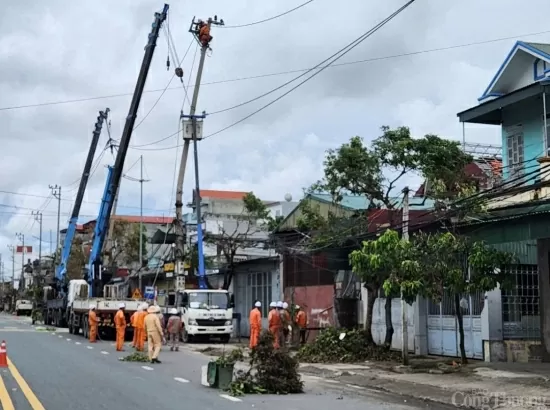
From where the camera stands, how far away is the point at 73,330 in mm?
36281

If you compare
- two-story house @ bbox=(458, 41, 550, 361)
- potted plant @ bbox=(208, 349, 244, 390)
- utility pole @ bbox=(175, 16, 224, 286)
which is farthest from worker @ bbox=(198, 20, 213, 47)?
potted plant @ bbox=(208, 349, 244, 390)

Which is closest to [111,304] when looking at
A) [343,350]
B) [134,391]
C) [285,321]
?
[285,321]

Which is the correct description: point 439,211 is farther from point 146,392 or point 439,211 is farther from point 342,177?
point 146,392

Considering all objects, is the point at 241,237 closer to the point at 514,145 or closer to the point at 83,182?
the point at 83,182

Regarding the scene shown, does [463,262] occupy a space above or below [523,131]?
below

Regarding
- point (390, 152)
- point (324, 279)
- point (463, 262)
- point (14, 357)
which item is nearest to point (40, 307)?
point (324, 279)

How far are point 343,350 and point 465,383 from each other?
6.65 m

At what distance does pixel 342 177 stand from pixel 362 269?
468 centimetres

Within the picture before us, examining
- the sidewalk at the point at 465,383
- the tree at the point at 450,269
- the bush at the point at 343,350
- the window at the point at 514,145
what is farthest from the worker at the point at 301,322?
the window at the point at 514,145

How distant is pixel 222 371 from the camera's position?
47.0 ft

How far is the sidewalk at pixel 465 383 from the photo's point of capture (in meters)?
13.2

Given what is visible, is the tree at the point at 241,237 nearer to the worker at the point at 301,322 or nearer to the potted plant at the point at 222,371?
the worker at the point at 301,322

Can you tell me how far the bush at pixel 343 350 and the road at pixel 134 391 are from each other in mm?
3840

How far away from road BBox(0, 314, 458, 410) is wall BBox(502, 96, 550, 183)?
10157 mm
